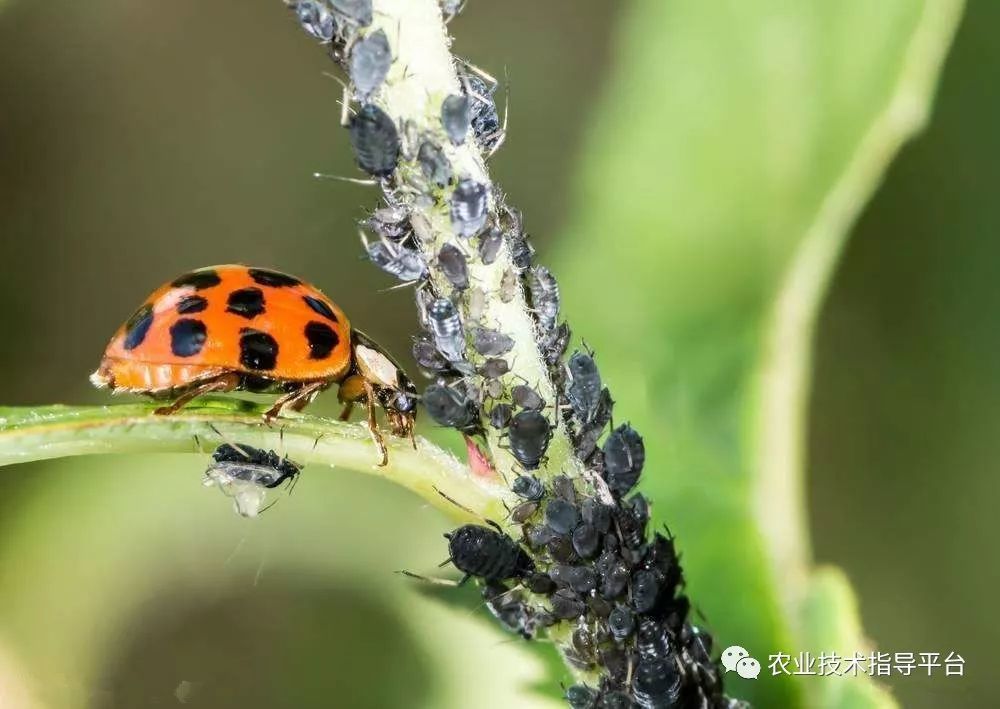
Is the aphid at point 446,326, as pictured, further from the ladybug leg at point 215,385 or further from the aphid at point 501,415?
the ladybug leg at point 215,385

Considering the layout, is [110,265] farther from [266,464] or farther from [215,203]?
[266,464]

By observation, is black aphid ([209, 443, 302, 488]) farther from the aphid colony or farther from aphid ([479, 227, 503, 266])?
aphid ([479, 227, 503, 266])

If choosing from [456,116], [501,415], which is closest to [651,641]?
[501,415]

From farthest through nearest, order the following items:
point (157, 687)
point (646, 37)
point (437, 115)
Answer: point (646, 37) < point (157, 687) < point (437, 115)

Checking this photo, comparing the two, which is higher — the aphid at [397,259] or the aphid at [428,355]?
the aphid at [397,259]

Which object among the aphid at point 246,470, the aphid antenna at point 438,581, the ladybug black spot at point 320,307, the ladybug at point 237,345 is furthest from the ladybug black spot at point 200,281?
the aphid antenna at point 438,581

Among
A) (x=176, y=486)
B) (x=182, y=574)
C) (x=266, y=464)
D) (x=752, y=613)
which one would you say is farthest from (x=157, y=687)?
(x=752, y=613)
